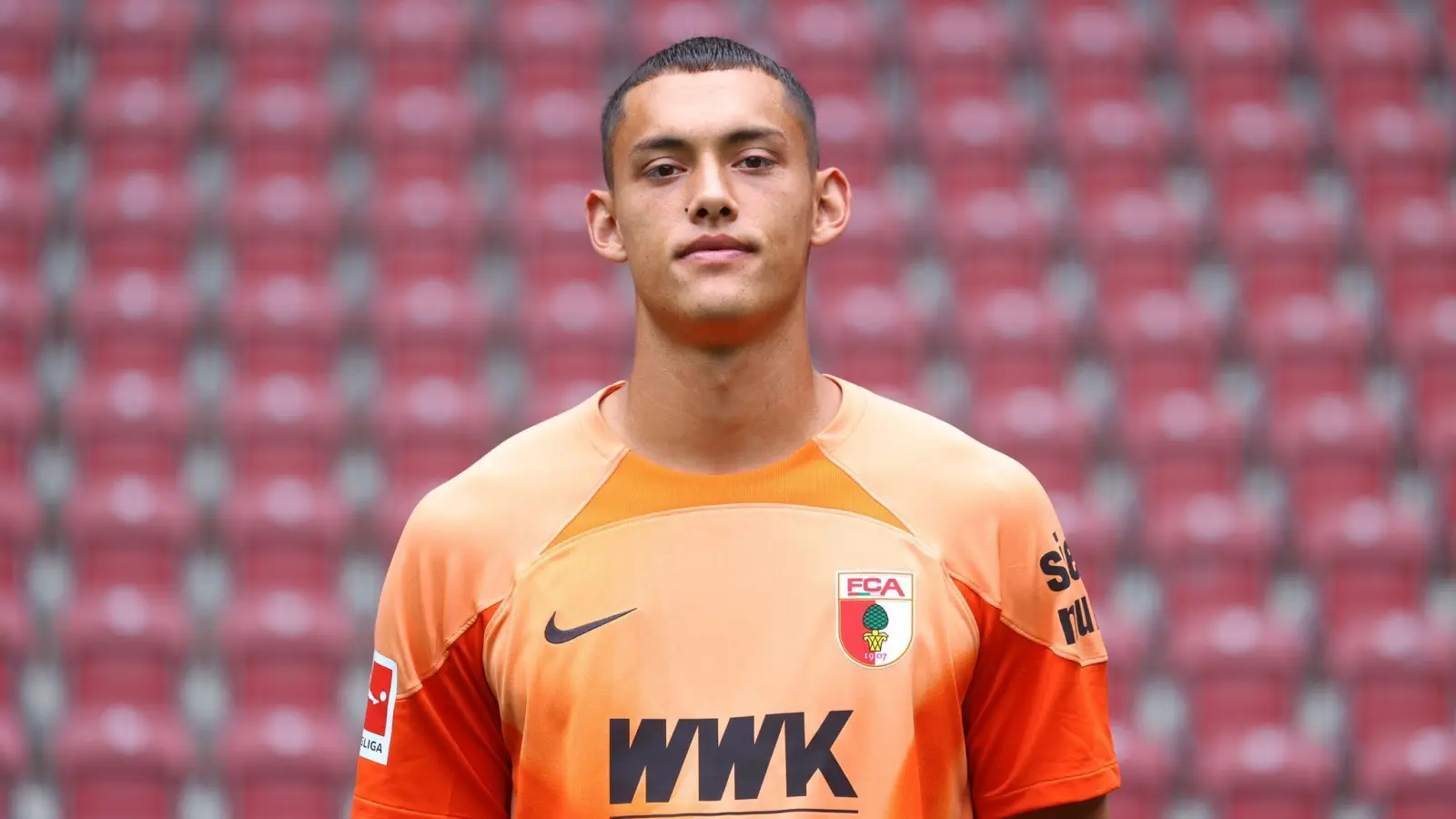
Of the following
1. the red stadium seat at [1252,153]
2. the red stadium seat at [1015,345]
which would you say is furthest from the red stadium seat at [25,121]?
the red stadium seat at [1252,153]

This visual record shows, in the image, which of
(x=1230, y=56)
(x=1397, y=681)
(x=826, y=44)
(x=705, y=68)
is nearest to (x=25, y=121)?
(x=826, y=44)

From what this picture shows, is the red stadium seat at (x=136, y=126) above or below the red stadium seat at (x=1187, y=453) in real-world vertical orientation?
above

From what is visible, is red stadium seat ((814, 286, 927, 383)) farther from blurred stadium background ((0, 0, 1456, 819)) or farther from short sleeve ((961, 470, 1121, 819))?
short sleeve ((961, 470, 1121, 819))

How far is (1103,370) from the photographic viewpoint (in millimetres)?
4531

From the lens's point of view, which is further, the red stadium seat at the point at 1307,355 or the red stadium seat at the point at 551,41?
the red stadium seat at the point at 551,41

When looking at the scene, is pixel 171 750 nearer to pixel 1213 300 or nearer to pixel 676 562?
pixel 676 562

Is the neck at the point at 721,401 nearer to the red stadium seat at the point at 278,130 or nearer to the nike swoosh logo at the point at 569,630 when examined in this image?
the nike swoosh logo at the point at 569,630

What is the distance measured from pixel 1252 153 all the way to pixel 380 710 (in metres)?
3.93

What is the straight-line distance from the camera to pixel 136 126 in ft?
15.8

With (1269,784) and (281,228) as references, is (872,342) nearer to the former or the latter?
(1269,784)

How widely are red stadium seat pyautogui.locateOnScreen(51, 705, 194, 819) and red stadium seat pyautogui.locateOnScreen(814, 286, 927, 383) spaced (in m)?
2.06

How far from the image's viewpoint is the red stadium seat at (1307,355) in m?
4.46

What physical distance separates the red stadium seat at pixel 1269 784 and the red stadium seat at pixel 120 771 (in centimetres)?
259

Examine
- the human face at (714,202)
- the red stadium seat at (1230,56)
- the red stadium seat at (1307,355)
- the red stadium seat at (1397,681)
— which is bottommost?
the red stadium seat at (1397,681)
